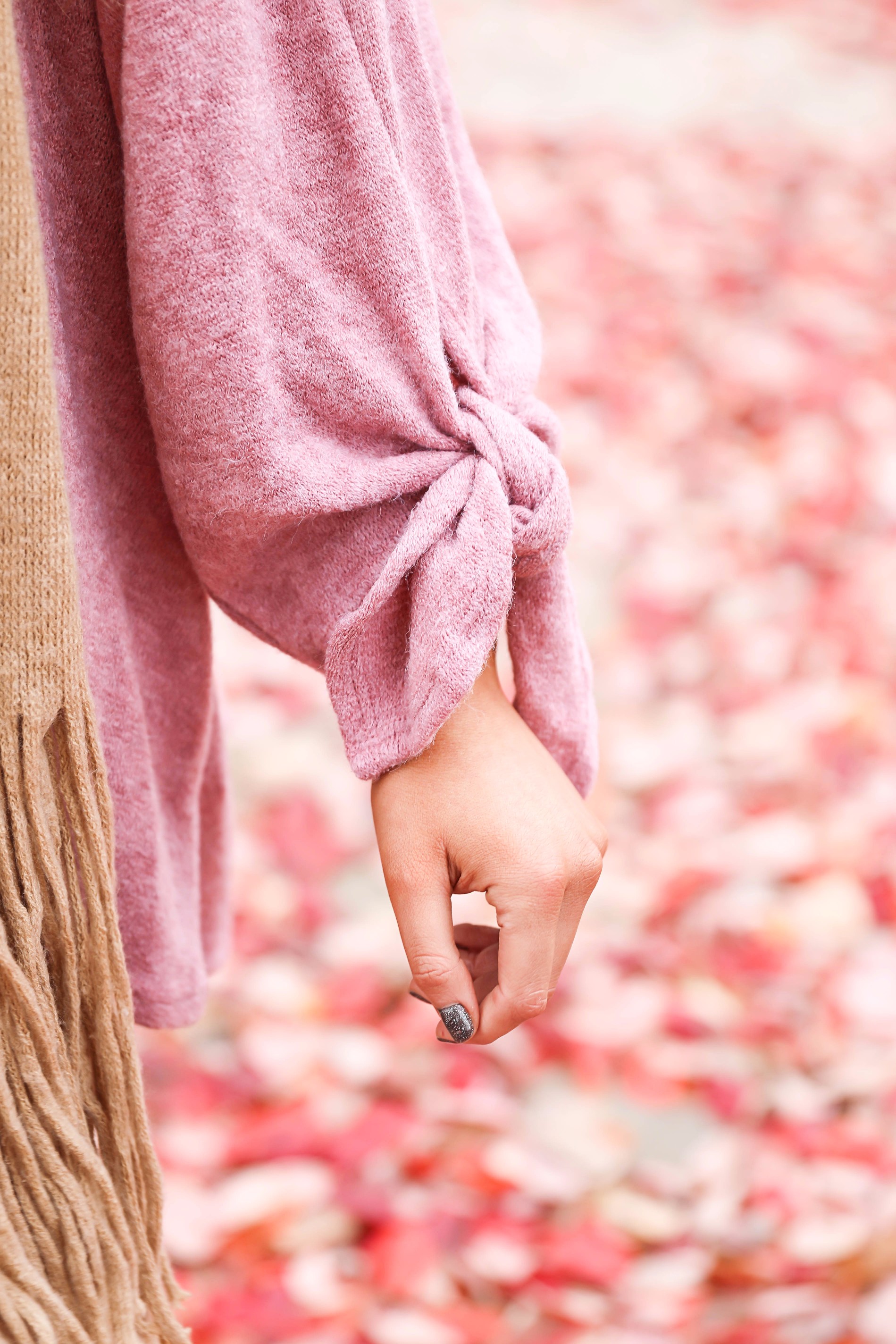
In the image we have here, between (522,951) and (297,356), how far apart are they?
12.3 inches

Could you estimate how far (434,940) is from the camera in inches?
23.5

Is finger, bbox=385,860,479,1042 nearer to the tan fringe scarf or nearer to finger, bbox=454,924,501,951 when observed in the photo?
finger, bbox=454,924,501,951

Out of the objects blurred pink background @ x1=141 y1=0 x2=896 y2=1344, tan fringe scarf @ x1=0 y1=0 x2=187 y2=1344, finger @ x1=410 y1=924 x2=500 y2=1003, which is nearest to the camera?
tan fringe scarf @ x1=0 y1=0 x2=187 y2=1344

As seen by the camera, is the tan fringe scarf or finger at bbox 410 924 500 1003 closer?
the tan fringe scarf

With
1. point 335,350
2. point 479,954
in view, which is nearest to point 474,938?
point 479,954

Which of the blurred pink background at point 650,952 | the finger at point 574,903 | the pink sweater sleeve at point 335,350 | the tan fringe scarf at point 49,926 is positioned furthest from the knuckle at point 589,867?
the blurred pink background at point 650,952

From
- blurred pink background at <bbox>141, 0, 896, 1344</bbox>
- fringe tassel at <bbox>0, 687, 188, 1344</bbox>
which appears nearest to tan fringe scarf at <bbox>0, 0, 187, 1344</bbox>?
fringe tassel at <bbox>0, 687, 188, 1344</bbox>

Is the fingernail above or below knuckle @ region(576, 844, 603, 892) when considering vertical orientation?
below

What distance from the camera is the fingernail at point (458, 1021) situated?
61 cm

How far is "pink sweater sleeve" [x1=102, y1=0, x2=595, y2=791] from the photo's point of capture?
535 mm

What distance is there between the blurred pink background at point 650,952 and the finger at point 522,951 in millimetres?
829

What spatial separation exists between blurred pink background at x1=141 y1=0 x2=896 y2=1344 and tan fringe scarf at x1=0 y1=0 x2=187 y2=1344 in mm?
749

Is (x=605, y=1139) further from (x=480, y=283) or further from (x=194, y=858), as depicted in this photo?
(x=480, y=283)

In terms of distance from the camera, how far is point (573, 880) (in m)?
0.60
